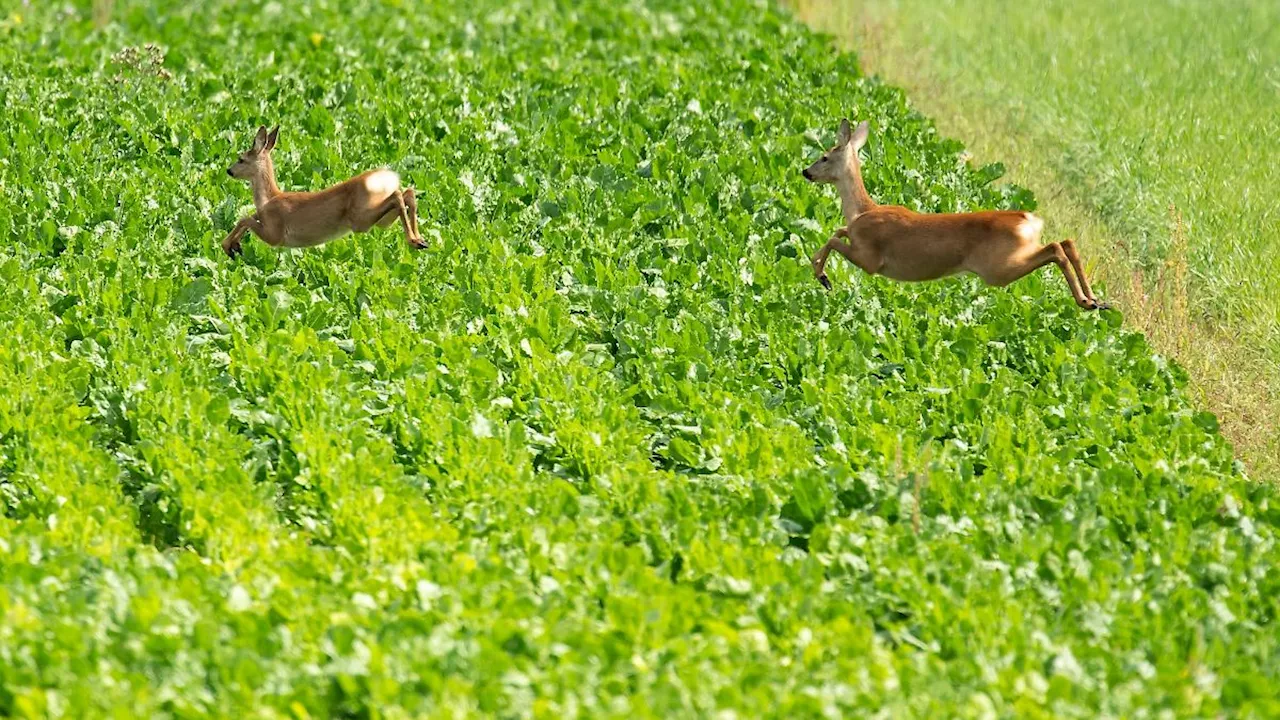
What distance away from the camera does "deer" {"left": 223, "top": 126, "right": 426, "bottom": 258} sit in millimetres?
7531

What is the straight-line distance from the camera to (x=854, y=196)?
793 centimetres

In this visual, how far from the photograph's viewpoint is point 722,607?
6520 mm

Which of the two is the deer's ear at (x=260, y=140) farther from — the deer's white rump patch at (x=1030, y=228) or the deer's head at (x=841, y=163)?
the deer's white rump patch at (x=1030, y=228)

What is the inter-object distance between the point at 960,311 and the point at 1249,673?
3.58 metres

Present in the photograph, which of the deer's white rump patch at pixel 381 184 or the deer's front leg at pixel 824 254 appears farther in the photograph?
the deer's white rump patch at pixel 381 184

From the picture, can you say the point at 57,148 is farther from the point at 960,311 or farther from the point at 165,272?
the point at 960,311

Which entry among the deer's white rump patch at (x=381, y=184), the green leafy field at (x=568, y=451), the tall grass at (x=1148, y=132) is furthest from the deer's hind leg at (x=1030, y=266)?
the deer's white rump patch at (x=381, y=184)

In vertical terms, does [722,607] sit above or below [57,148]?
below

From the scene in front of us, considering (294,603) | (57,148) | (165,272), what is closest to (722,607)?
(294,603)

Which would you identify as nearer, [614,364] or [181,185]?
[614,364]

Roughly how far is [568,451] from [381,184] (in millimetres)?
1257

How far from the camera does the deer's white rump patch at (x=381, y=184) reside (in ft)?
24.7

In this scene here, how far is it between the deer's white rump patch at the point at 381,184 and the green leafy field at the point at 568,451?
909 mm

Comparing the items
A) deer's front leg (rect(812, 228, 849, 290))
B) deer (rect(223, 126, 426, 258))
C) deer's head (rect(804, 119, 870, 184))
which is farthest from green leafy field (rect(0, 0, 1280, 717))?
deer's head (rect(804, 119, 870, 184))
